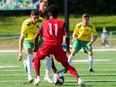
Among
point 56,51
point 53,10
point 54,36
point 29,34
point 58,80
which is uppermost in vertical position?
point 53,10

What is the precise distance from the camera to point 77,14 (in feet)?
213

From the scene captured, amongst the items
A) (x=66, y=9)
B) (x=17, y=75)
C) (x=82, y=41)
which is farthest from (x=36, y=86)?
(x=66, y=9)

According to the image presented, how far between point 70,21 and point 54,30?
154 ft

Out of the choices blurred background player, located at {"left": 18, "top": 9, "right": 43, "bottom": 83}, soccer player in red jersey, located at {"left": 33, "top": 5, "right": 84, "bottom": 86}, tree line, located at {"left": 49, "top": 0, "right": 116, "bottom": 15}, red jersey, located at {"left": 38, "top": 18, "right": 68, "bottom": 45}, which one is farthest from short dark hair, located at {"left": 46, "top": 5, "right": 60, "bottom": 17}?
tree line, located at {"left": 49, "top": 0, "right": 116, "bottom": 15}

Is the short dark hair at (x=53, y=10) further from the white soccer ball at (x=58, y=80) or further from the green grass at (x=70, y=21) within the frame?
the green grass at (x=70, y=21)

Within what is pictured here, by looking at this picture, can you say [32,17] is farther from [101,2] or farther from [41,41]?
[101,2]

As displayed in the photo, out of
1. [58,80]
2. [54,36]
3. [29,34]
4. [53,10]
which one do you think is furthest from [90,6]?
[53,10]

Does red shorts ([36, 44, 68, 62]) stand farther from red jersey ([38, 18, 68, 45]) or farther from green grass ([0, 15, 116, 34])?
green grass ([0, 15, 116, 34])

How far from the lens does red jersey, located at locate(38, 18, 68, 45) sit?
11453mm

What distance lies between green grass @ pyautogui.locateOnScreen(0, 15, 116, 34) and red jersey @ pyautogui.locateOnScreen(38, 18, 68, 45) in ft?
127

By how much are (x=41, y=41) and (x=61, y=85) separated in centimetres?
157

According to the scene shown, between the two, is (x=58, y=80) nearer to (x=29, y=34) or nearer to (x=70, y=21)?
(x=29, y=34)

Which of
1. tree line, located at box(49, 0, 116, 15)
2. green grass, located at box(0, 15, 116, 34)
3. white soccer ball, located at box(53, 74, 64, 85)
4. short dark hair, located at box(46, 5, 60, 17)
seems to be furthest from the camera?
tree line, located at box(49, 0, 116, 15)

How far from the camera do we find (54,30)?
11.5 metres
